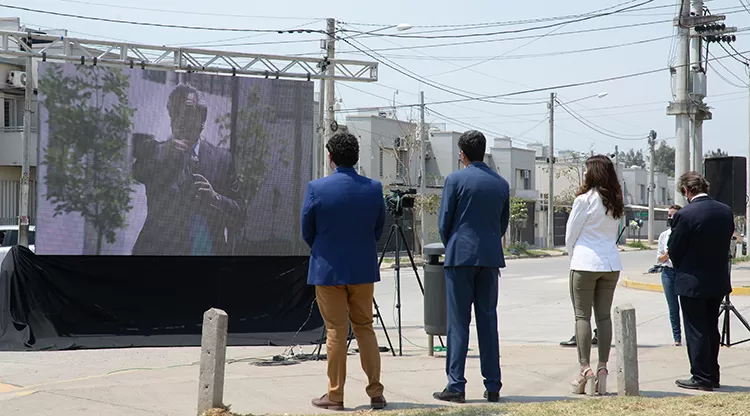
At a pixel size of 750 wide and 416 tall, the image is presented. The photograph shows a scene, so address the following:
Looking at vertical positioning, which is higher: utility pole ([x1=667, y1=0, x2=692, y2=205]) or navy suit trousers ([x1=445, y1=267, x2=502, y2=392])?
utility pole ([x1=667, y1=0, x2=692, y2=205])

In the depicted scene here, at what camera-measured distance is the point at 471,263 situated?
6.70m

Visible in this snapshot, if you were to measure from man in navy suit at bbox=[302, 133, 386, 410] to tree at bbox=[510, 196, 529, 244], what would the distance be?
40982 millimetres

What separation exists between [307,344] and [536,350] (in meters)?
2.93

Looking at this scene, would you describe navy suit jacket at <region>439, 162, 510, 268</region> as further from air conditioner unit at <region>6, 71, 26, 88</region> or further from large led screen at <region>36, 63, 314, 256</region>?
air conditioner unit at <region>6, 71, 26, 88</region>

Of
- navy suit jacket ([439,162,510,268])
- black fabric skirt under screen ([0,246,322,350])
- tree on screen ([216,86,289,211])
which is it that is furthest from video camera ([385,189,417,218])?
tree on screen ([216,86,289,211])

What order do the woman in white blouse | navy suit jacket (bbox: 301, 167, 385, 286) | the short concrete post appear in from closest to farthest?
navy suit jacket (bbox: 301, 167, 385, 286) → the short concrete post → the woman in white blouse

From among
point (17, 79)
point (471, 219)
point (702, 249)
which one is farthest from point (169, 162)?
point (17, 79)

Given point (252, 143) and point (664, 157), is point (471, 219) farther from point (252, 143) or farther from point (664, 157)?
point (664, 157)

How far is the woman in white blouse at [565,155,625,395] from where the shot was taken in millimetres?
7109

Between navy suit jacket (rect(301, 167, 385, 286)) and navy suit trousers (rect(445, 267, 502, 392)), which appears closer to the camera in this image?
navy suit jacket (rect(301, 167, 385, 286))

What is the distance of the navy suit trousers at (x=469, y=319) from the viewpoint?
22.2 feet

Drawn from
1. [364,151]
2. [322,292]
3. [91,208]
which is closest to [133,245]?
[91,208]

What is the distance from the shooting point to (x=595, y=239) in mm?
7195

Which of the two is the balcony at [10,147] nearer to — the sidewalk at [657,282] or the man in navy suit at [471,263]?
the sidewalk at [657,282]
